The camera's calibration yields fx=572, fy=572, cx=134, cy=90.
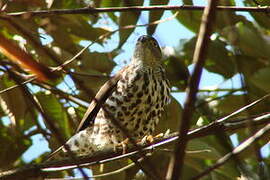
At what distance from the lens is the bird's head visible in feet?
14.2

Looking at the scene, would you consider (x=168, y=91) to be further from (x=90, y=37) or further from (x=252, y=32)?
(x=252, y=32)

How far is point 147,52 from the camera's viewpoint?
447 centimetres

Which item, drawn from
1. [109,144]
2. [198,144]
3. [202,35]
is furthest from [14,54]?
[109,144]

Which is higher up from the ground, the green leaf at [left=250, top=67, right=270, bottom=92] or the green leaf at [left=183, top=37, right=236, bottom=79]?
the green leaf at [left=183, top=37, right=236, bottom=79]

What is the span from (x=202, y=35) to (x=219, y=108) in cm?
213

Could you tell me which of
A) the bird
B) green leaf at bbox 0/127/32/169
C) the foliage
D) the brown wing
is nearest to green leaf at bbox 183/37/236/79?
the foliage

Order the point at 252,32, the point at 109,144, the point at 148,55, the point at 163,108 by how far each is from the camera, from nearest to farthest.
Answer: the point at 252,32 → the point at 163,108 → the point at 109,144 → the point at 148,55

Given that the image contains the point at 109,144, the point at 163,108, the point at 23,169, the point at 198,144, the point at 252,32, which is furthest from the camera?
the point at 109,144

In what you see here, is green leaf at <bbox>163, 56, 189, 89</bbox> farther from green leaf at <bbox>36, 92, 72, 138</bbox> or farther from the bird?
green leaf at <bbox>36, 92, 72, 138</bbox>

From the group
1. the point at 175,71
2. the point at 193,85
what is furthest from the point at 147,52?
the point at 193,85

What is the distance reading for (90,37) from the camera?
12.7 feet

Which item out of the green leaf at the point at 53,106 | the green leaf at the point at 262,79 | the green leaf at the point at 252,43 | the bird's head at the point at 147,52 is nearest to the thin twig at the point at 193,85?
the green leaf at the point at 262,79

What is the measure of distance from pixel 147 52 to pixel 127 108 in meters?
0.69

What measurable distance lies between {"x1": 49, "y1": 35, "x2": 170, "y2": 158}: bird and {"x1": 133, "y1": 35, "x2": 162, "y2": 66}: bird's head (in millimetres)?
71
